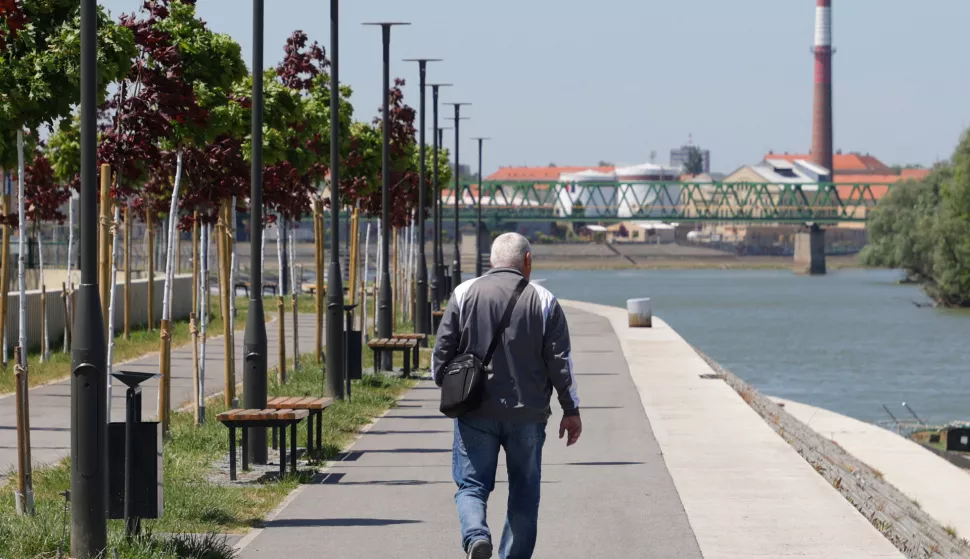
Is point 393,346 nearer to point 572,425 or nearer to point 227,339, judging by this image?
point 227,339

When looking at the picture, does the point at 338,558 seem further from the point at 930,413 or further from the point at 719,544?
the point at 930,413

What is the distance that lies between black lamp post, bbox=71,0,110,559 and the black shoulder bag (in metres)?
1.93

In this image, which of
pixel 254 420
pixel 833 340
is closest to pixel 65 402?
pixel 254 420

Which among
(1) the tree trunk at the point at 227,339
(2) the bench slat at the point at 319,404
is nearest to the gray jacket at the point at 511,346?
(2) the bench slat at the point at 319,404

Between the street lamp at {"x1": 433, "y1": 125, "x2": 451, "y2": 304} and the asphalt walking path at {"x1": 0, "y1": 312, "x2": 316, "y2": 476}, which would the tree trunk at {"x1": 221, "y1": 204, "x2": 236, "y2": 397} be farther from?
the street lamp at {"x1": 433, "y1": 125, "x2": 451, "y2": 304}

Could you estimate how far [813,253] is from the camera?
6772 inches

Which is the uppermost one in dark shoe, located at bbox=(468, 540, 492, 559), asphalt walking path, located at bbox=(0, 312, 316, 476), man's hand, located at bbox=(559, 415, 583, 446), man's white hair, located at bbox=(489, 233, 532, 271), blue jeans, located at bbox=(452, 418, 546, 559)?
man's white hair, located at bbox=(489, 233, 532, 271)

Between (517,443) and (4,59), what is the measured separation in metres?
5.43

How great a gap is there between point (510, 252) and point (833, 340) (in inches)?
2406

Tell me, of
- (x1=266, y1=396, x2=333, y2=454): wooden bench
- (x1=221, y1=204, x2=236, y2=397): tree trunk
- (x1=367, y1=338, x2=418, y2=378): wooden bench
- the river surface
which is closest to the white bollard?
the river surface

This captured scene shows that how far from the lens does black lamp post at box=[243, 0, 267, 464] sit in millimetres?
15203

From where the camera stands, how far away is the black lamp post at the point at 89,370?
31.4 ft

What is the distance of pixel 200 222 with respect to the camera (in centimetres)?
2252

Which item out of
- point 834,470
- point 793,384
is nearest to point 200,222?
point 834,470
